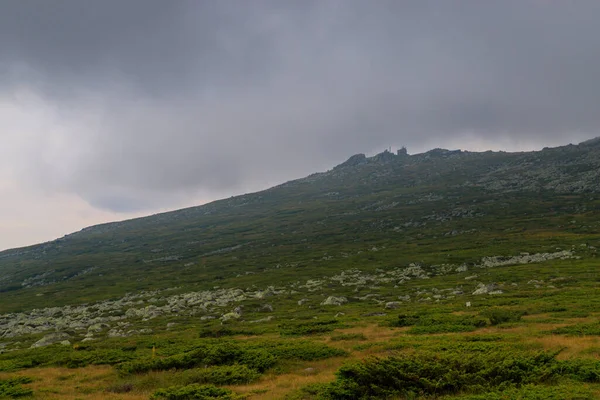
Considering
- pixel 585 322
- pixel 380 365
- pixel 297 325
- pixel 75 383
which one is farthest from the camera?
pixel 297 325

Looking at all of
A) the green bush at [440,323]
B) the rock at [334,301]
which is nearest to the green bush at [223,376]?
the green bush at [440,323]

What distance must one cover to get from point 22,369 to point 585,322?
4103cm

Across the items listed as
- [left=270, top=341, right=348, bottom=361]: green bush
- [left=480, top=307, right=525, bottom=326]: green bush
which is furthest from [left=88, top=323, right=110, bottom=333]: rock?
[left=480, top=307, right=525, bottom=326]: green bush

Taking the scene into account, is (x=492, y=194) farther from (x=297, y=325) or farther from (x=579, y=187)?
(x=297, y=325)

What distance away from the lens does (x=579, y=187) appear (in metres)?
170

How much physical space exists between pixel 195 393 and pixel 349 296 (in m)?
43.2

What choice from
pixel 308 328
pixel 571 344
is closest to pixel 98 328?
pixel 308 328

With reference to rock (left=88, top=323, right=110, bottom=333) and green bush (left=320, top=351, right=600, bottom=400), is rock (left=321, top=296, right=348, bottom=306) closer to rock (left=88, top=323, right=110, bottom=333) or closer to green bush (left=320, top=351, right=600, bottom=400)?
rock (left=88, top=323, right=110, bottom=333)

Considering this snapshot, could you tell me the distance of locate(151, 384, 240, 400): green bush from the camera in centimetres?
1535

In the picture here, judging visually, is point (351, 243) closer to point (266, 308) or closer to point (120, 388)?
point (266, 308)

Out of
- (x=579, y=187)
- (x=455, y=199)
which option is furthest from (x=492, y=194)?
(x=579, y=187)

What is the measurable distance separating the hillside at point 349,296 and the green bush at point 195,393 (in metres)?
1.17

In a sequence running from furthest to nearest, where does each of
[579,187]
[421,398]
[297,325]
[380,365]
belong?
[579,187] → [297,325] → [380,365] → [421,398]

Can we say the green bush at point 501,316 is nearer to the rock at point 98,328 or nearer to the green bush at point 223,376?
the green bush at point 223,376
